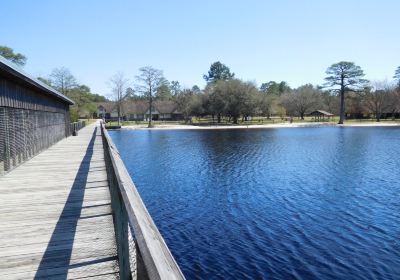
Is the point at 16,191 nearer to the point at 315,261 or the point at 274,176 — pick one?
Result: the point at 315,261

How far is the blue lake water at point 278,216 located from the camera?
30.7ft

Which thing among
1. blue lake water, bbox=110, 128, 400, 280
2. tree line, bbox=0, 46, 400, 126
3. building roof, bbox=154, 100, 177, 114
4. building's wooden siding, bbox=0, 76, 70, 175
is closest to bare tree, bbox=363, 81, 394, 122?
tree line, bbox=0, 46, 400, 126

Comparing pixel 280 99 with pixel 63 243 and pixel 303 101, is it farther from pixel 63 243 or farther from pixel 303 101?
pixel 63 243

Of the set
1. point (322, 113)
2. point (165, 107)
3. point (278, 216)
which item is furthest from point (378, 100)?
point (278, 216)

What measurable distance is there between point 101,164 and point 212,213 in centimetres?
495

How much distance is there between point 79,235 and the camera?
562 cm

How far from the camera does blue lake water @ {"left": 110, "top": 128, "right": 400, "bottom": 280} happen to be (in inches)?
369

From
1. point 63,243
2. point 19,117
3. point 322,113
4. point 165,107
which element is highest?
point 165,107

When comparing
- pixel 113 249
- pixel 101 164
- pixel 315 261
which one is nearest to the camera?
pixel 113 249

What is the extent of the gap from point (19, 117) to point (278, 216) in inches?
435

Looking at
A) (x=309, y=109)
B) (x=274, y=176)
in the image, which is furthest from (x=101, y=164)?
(x=309, y=109)

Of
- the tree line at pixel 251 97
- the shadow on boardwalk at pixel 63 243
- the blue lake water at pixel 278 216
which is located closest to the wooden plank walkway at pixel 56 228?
the shadow on boardwalk at pixel 63 243

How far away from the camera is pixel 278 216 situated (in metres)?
13.6

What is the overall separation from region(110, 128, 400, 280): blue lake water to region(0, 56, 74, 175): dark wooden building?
19.1ft
